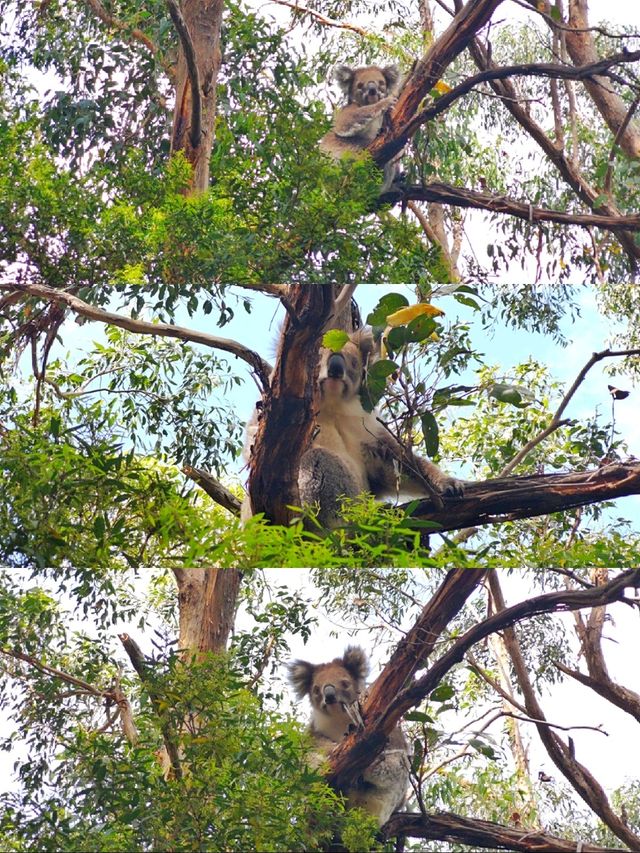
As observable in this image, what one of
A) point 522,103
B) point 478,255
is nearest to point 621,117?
point 522,103

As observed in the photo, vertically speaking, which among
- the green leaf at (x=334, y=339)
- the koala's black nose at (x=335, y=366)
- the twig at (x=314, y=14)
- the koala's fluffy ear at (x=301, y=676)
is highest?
the twig at (x=314, y=14)

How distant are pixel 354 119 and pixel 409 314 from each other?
1.90m

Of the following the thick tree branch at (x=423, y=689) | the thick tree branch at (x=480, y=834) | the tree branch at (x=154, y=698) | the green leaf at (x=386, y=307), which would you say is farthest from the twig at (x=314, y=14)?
the thick tree branch at (x=480, y=834)

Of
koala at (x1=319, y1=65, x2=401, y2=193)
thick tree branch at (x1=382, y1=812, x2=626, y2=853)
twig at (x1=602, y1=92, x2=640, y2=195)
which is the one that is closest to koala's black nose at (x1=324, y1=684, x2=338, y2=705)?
thick tree branch at (x1=382, y1=812, x2=626, y2=853)

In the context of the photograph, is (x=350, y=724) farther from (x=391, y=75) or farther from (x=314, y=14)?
(x=314, y=14)

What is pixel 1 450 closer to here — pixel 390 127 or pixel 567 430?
pixel 567 430

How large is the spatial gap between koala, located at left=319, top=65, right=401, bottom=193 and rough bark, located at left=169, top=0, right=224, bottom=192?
59cm

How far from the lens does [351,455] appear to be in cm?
397

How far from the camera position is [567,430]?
4145 mm

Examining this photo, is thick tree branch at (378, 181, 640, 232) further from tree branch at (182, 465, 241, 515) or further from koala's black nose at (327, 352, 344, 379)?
tree branch at (182, 465, 241, 515)

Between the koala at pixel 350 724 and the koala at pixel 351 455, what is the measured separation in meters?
0.55

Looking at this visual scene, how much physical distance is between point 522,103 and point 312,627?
11.9 feet

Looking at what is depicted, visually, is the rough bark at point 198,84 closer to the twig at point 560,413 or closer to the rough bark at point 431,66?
the rough bark at point 431,66

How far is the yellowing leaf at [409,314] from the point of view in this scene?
380 cm
